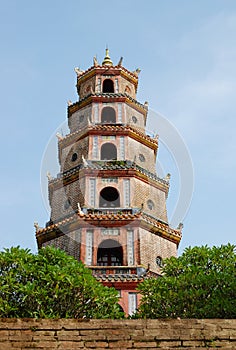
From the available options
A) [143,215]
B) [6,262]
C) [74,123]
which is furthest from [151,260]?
[74,123]

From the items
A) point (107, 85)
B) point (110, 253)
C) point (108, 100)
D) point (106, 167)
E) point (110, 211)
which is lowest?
point (110, 253)

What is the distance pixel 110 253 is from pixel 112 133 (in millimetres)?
6724

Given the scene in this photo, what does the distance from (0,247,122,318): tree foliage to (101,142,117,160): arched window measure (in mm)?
10961

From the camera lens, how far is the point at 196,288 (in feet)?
54.7

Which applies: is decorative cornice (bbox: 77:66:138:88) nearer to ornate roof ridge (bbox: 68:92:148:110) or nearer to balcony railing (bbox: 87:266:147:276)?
ornate roof ridge (bbox: 68:92:148:110)

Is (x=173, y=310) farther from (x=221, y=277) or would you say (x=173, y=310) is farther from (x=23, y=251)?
(x=23, y=251)

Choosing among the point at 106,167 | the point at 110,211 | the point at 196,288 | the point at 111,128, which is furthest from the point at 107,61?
the point at 196,288

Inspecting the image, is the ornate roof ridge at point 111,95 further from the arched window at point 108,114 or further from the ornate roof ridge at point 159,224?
the ornate roof ridge at point 159,224

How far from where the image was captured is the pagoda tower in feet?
73.4

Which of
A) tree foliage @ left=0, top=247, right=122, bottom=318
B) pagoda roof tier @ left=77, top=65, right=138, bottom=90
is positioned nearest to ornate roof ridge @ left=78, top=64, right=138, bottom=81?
pagoda roof tier @ left=77, top=65, right=138, bottom=90

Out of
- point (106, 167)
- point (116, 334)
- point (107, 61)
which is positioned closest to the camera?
point (116, 334)

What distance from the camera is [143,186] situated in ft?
84.2

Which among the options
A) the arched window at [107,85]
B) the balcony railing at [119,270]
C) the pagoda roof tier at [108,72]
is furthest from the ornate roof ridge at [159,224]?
the pagoda roof tier at [108,72]

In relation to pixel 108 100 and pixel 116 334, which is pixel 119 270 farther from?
pixel 116 334
